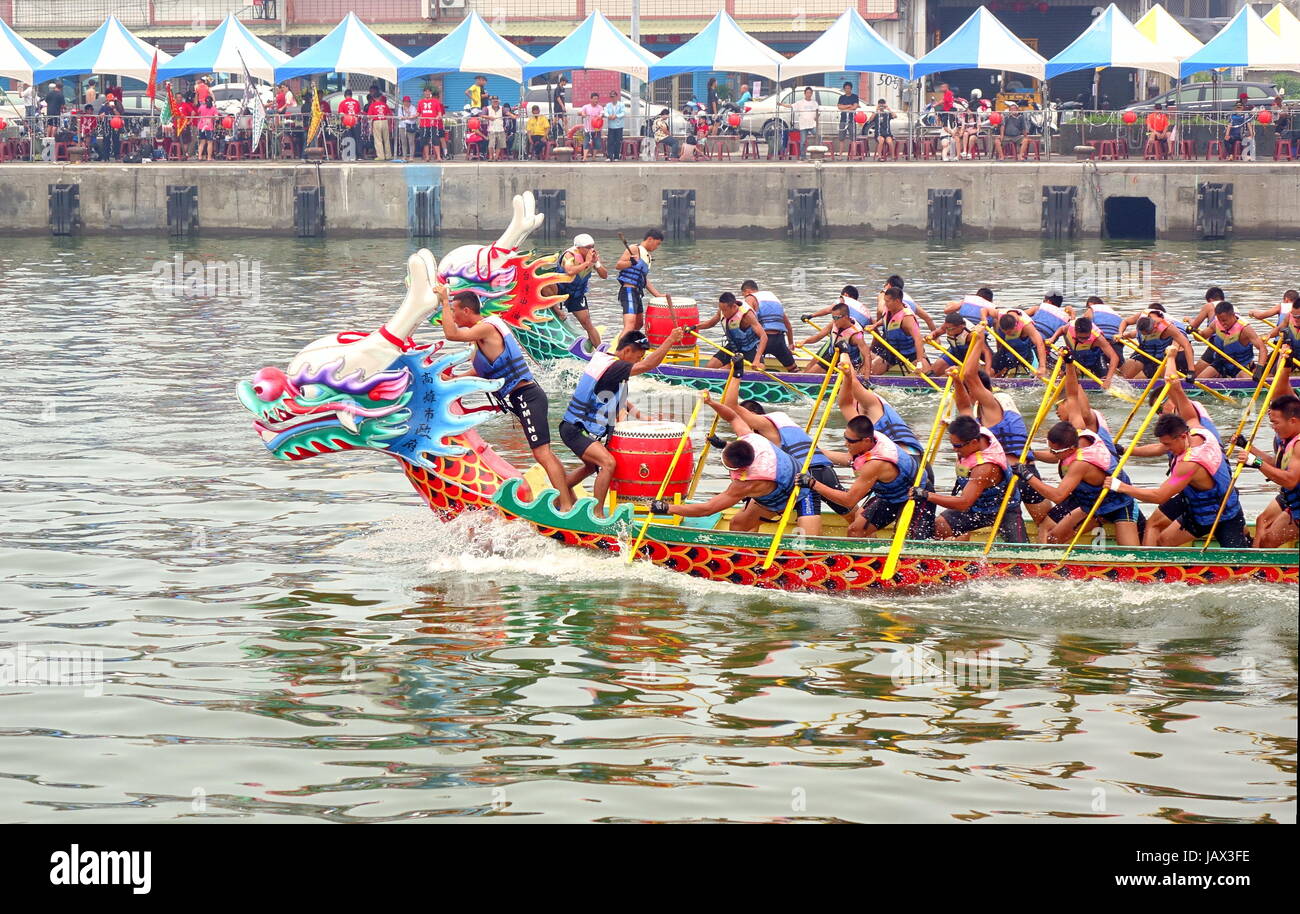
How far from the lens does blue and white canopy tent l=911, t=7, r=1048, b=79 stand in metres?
39.3

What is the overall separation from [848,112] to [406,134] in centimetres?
1053

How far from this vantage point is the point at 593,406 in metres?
15.3

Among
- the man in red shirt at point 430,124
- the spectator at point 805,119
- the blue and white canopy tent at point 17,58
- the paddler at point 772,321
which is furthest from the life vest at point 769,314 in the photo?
the blue and white canopy tent at point 17,58

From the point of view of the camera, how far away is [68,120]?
42188 mm

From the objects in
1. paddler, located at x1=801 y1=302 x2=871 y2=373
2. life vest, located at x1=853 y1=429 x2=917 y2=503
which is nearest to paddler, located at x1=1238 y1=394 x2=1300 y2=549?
life vest, located at x1=853 y1=429 x2=917 y2=503

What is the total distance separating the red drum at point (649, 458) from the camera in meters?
15.2

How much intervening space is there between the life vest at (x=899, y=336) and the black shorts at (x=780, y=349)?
4.09 ft

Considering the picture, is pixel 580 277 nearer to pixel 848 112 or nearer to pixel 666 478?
pixel 666 478

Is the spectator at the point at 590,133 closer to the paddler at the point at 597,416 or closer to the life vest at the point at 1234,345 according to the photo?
the life vest at the point at 1234,345

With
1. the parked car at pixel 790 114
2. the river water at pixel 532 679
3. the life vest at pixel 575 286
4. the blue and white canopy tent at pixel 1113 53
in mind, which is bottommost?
the river water at pixel 532 679

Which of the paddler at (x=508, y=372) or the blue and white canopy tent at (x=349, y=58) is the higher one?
the blue and white canopy tent at (x=349, y=58)

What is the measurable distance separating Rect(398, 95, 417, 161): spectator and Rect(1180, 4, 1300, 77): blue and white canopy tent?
17840mm

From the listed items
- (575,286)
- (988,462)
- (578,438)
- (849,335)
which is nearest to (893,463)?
(988,462)

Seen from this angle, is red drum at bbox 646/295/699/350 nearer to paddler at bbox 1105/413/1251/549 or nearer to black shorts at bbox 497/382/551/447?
black shorts at bbox 497/382/551/447
